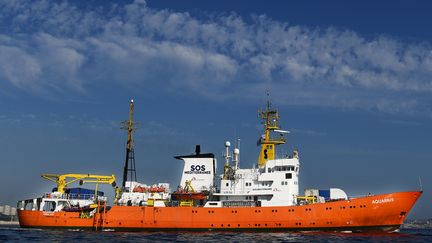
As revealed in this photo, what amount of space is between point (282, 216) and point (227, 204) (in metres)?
5.34

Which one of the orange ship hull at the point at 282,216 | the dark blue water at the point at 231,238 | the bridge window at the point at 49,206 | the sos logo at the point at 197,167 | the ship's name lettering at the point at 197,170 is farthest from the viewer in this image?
the bridge window at the point at 49,206

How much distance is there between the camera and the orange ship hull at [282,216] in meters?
36.1

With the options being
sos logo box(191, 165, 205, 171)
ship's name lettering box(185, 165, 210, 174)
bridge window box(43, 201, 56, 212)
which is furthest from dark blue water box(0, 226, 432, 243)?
bridge window box(43, 201, 56, 212)

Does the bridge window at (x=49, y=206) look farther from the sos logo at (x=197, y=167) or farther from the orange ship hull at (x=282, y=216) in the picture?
the sos logo at (x=197, y=167)

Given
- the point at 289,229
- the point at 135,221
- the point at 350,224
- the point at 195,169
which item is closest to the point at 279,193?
the point at 289,229

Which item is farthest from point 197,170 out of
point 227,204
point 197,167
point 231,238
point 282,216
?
point 231,238

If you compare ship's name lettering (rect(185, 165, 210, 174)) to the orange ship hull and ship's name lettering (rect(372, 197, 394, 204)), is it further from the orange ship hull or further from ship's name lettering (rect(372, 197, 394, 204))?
ship's name lettering (rect(372, 197, 394, 204))

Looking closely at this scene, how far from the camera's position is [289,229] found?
3650cm

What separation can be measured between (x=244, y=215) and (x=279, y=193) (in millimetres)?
3783

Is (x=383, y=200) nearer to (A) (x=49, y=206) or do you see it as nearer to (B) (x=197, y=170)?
(B) (x=197, y=170)

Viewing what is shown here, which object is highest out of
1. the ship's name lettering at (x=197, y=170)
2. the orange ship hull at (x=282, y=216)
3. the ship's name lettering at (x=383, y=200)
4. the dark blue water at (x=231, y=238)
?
the ship's name lettering at (x=197, y=170)

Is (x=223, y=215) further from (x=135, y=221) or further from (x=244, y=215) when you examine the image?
(x=135, y=221)

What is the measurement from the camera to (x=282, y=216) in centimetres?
3656

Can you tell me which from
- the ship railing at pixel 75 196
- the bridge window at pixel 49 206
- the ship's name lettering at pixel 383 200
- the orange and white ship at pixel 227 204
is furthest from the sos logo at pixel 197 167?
the ship's name lettering at pixel 383 200
